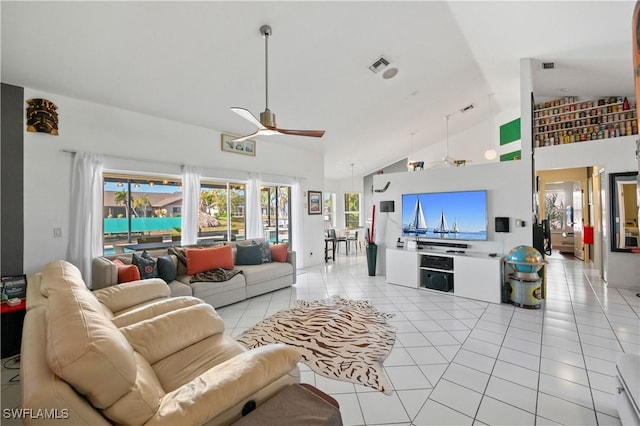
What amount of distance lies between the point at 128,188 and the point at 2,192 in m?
1.37

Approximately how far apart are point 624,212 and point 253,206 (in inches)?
258

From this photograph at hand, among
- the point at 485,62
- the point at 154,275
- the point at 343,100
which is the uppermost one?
the point at 485,62

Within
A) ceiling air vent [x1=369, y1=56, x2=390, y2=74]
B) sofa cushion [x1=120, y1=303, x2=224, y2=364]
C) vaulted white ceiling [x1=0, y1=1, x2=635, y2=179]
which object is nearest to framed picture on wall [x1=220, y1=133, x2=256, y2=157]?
vaulted white ceiling [x1=0, y1=1, x2=635, y2=179]

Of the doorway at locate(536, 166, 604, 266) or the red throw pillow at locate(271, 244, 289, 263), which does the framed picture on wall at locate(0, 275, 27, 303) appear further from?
the doorway at locate(536, 166, 604, 266)

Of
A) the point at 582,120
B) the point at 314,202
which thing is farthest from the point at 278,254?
the point at 582,120

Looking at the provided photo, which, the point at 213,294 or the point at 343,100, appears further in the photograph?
the point at 343,100

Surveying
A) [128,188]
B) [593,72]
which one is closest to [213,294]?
[128,188]

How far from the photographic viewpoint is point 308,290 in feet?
15.4

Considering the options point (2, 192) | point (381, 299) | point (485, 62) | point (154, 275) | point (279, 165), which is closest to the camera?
point (2, 192)

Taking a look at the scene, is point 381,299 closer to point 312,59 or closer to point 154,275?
point 154,275

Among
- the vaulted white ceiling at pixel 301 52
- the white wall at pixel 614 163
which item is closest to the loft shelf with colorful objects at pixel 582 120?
the vaulted white ceiling at pixel 301 52

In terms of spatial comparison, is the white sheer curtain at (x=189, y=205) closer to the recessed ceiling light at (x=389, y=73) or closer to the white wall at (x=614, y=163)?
the recessed ceiling light at (x=389, y=73)

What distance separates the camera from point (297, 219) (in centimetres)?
634

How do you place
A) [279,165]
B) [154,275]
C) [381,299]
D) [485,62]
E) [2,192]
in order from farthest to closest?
1. [279,165]
2. [485,62]
3. [381,299]
4. [154,275]
5. [2,192]
